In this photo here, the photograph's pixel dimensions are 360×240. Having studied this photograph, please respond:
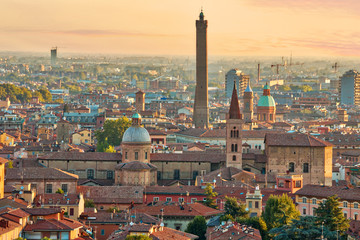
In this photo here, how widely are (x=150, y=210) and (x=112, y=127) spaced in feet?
147

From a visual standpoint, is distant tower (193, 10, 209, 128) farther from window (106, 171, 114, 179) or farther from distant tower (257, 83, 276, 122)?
window (106, 171, 114, 179)

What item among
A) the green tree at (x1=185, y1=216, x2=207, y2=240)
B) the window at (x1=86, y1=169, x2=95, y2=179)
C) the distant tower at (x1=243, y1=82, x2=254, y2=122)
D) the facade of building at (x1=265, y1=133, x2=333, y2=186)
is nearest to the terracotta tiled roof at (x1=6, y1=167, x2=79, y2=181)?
the window at (x1=86, y1=169, x2=95, y2=179)

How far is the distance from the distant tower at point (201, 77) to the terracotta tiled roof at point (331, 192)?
4308cm

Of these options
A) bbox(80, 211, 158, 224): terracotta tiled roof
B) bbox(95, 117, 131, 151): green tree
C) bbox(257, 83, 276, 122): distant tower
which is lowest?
bbox(80, 211, 158, 224): terracotta tiled roof

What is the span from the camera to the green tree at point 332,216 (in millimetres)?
49812

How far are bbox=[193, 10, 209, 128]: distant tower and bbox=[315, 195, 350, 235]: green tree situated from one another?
51096mm

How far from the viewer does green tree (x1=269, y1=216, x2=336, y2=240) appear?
155 ft

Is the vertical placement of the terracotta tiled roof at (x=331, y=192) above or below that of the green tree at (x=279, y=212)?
above

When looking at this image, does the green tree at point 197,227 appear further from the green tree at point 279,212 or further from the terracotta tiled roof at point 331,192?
the terracotta tiled roof at point 331,192

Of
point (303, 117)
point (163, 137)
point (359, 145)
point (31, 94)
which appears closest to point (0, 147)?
point (163, 137)

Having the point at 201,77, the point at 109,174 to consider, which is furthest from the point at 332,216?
the point at 201,77

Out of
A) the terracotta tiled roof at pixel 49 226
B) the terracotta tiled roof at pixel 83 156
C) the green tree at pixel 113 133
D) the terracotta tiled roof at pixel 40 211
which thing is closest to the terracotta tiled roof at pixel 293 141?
the terracotta tiled roof at pixel 83 156

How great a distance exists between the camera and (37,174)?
63.1 meters

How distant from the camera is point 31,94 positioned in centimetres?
19012
